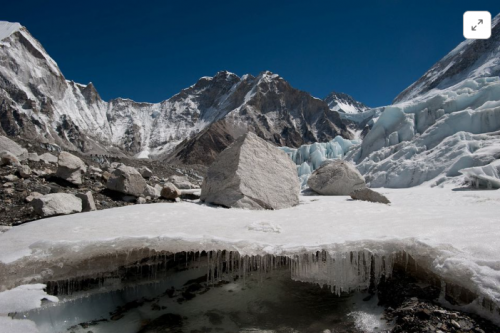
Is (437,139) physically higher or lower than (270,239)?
higher

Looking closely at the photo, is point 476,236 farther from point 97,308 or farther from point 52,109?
point 52,109

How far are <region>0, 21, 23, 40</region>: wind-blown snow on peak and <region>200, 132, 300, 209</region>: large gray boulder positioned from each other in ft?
388

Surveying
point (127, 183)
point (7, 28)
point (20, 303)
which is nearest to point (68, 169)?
point (127, 183)

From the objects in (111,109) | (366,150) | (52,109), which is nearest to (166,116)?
(111,109)

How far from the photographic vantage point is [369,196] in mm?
8531

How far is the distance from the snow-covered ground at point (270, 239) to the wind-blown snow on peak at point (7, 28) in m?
120

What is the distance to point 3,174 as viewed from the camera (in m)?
9.35

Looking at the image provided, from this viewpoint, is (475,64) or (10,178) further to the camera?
(475,64)

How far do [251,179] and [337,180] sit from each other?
425cm

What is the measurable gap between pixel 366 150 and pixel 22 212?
2987 centimetres

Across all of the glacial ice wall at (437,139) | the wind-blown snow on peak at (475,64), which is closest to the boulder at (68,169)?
the glacial ice wall at (437,139)

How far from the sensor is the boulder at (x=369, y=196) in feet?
27.3

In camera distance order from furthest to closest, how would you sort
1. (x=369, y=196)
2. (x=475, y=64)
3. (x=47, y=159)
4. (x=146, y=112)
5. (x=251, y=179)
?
(x=146, y=112), (x=475, y=64), (x=47, y=159), (x=369, y=196), (x=251, y=179)

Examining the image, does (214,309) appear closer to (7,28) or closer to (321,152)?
(321,152)
